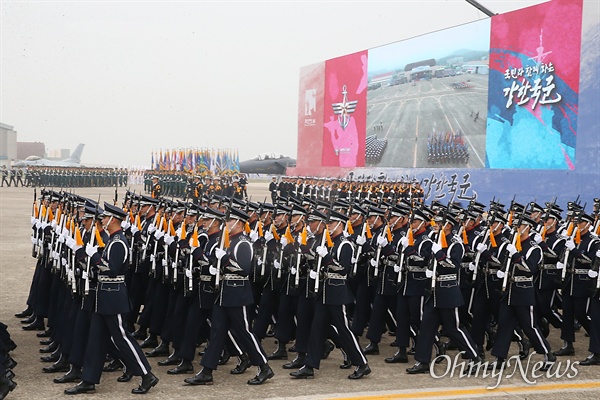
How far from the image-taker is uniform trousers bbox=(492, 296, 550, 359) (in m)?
Answer: 7.59

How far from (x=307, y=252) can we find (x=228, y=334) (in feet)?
3.93

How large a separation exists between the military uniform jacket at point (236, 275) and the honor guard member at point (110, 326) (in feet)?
2.96

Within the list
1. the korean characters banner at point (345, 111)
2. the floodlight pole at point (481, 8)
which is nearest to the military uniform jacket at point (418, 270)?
the floodlight pole at point (481, 8)

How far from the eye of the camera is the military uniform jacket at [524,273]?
24.9ft

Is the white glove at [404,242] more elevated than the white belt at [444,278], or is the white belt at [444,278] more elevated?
the white glove at [404,242]

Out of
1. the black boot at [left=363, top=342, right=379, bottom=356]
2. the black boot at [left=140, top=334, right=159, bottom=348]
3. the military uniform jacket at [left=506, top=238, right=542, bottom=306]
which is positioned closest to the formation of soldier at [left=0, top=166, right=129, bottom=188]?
the black boot at [left=140, top=334, right=159, bottom=348]

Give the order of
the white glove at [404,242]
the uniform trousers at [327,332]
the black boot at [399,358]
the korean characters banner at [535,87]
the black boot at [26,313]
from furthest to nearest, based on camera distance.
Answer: the korean characters banner at [535,87], the black boot at [26,313], the white glove at [404,242], the black boot at [399,358], the uniform trousers at [327,332]

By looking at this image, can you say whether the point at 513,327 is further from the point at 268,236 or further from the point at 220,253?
the point at 220,253

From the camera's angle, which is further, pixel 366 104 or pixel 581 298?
pixel 366 104

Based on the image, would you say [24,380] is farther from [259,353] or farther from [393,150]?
[393,150]

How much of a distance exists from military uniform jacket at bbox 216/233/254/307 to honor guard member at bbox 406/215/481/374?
1.85m

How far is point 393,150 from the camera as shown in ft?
122

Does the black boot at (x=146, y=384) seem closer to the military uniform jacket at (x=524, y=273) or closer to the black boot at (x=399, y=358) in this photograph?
the black boot at (x=399, y=358)

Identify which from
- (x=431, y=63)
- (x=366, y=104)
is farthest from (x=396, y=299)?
(x=366, y=104)
